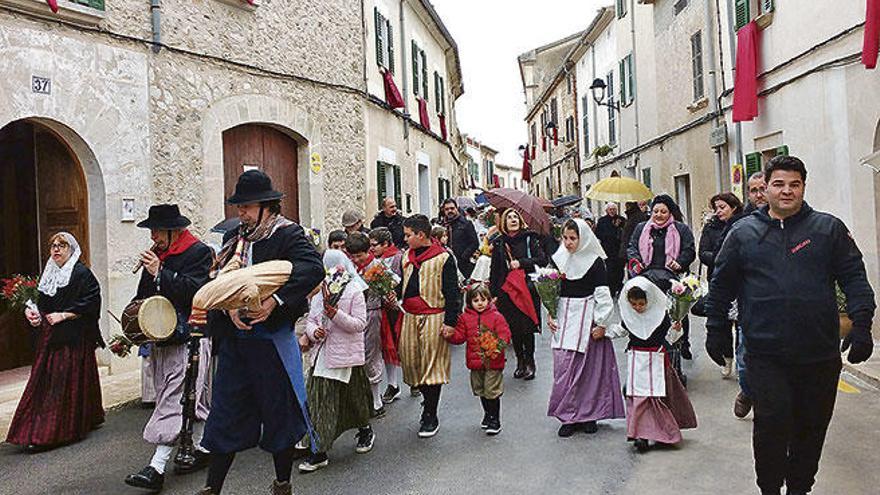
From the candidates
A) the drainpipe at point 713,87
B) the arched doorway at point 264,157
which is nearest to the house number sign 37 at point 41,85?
the arched doorway at point 264,157

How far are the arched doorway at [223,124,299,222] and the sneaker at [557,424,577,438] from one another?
684 cm

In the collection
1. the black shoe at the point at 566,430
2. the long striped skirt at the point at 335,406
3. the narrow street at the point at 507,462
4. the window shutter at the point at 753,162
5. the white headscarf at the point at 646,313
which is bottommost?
the narrow street at the point at 507,462

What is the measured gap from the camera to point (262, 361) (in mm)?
4430

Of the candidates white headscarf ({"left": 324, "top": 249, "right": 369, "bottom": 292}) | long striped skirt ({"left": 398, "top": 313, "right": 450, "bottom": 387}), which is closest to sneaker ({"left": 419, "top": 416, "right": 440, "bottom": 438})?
long striped skirt ({"left": 398, "top": 313, "right": 450, "bottom": 387})

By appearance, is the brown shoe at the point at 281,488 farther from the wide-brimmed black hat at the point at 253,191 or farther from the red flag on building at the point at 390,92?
the red flag on building at the point at 390,92

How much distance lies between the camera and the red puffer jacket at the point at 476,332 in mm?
6266

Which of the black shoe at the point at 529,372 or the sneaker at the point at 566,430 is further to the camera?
the black shoe at the point at 529,372

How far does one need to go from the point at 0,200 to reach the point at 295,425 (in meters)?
7.10

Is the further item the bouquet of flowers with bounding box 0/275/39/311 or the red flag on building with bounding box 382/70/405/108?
the red flag on building with bounding box 382/70/405/108

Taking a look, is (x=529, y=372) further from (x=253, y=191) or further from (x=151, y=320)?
(x=253, y=191)

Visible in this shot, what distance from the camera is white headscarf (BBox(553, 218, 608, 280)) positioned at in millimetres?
6375

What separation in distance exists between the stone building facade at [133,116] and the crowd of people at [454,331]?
114 inches

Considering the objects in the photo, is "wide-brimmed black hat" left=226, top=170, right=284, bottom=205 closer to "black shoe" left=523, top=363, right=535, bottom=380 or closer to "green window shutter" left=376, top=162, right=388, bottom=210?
"black shoe" left=523, top=363, right=535, bottom=380

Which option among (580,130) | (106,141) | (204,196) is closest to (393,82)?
(204,196)
